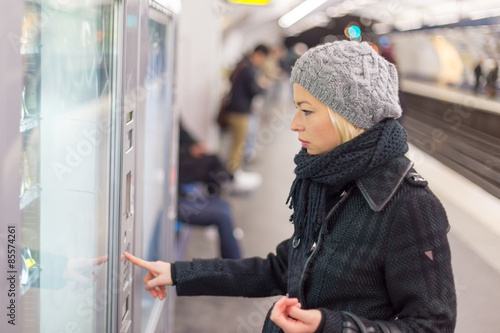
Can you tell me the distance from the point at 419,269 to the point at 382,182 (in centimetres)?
21

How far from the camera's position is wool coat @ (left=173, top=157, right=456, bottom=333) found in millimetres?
1271

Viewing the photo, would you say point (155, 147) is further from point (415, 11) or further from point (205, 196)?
point (415, 11)

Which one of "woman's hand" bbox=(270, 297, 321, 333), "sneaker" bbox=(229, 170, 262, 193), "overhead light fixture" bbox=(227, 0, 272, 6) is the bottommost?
"sneaker" bbox=(229, 170, 262, 193)

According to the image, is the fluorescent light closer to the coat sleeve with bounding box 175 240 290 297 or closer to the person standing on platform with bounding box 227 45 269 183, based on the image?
the coat sleeve with bounding box 175 240 290 297

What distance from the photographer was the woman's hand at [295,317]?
125 cm

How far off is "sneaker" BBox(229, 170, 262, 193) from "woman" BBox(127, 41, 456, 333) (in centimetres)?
536

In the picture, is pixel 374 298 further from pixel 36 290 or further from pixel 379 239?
pixel 36 290

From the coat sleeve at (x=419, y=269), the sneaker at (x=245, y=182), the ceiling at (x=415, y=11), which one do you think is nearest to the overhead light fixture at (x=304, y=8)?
the ceiling at (x=415, y=11)

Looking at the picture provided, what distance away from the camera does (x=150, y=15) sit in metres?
1.98

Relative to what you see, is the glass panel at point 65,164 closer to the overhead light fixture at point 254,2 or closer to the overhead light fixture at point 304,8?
the overhead light fixture at point 254,2

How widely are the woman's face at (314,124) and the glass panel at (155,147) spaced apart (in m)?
0.90

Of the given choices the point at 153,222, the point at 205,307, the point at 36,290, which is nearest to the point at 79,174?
the point at 36,290

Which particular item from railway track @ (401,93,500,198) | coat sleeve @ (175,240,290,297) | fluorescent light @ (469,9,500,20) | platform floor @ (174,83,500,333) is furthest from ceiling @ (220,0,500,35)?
coat sleeve @ (175,240,290,297)

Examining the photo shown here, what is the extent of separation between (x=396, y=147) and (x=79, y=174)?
2.67ft
